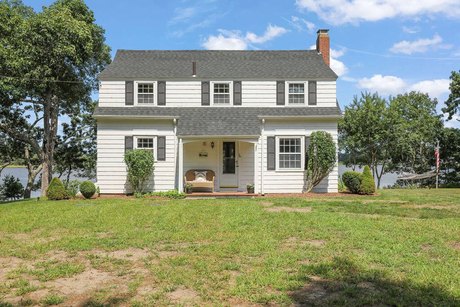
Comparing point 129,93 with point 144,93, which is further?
point 144,93

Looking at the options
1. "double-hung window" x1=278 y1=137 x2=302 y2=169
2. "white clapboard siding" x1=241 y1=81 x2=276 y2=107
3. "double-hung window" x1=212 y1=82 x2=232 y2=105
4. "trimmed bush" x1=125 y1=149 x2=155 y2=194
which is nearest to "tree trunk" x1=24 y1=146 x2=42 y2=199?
"trimmed bush" x1=125 y1=149 x2=155 y2=194

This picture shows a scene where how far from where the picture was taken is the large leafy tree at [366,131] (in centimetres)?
3112

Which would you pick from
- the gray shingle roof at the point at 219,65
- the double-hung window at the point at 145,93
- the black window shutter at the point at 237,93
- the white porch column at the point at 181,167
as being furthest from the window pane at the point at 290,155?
the double-hung window at the point at 145,93

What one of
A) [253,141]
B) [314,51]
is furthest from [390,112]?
[253,141]

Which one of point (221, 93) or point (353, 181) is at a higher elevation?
point (221, 93)

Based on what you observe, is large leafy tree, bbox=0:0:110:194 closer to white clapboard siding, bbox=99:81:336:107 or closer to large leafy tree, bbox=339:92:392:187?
white clapboard siding, bbox=99:81:336:107

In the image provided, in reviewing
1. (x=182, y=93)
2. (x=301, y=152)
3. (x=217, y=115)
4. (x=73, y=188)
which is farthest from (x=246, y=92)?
(x=73, y=188)

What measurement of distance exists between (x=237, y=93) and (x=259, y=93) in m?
1.07

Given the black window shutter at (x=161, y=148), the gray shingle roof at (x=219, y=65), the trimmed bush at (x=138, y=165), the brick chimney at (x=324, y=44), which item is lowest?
the trimmed bush at (x=138, y=165)

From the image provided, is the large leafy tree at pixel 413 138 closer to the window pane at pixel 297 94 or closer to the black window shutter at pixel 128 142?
the window pane at pixel 297 94

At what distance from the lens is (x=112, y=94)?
18094 mm

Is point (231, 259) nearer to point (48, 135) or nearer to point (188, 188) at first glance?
point (188, 188)

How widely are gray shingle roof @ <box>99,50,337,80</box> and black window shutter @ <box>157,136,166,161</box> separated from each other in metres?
3.07

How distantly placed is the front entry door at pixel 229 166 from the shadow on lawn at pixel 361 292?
41.4ft
